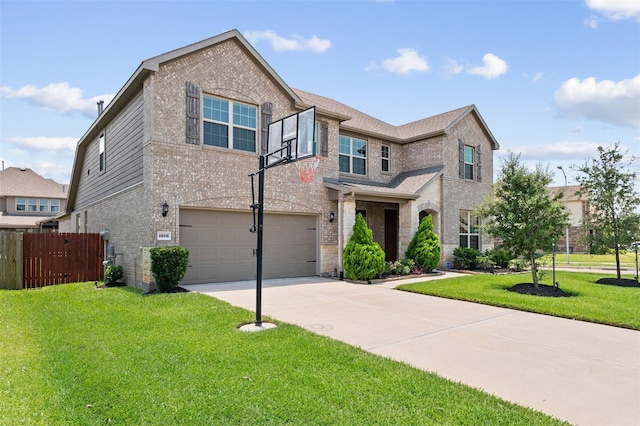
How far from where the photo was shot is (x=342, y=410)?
3572 mm

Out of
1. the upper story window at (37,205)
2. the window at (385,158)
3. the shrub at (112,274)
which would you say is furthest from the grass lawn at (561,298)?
the upper story window at (37,205)

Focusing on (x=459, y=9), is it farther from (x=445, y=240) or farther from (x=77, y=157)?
(x=77, y=157)

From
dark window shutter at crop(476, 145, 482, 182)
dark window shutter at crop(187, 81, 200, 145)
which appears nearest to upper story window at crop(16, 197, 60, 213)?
dark window shutter at crop(187, 81, 200, 145)

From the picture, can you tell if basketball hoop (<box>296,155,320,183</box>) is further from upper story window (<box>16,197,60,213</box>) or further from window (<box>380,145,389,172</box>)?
upper story window (<box>16,197,60,213</box>)

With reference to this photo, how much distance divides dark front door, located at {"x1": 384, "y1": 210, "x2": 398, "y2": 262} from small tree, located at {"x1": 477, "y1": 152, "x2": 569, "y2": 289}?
6.04 metres

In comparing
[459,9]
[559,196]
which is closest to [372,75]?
[459,9]

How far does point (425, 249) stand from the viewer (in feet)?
48.1

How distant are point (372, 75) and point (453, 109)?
8.15 metres

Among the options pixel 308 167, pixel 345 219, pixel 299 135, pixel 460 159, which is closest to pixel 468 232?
pixel 460 159

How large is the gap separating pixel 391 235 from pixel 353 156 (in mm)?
4073

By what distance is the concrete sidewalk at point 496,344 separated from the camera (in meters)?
3.96

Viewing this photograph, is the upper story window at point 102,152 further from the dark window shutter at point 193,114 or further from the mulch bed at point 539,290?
the mulch bed at point 539,290

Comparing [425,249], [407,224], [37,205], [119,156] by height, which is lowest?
[425,249]

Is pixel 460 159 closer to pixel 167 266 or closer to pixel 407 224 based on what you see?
pixel 407 224
